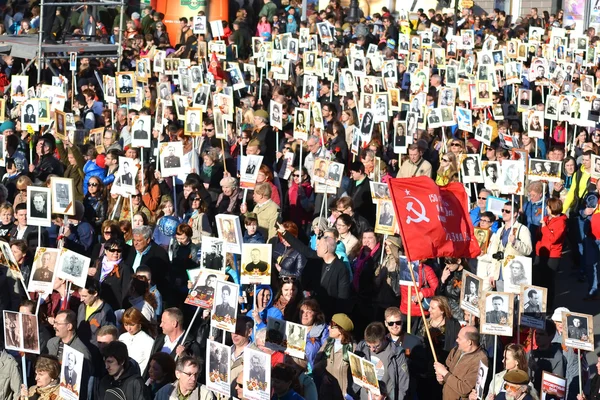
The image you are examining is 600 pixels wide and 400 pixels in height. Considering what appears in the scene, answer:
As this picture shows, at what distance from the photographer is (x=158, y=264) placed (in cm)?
1136

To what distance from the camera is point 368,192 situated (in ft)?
46.4

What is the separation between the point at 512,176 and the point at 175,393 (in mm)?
5957

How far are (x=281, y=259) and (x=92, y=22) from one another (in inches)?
663

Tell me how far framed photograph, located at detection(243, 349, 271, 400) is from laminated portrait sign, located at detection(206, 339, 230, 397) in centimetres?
18

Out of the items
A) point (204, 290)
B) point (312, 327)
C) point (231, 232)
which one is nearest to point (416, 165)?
point (231, 232)

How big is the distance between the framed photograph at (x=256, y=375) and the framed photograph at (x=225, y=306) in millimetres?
925

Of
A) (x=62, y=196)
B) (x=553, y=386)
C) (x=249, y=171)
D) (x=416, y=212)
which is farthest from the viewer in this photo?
(x=249, y=171)

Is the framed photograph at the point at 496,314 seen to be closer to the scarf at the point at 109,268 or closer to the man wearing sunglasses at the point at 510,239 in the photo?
the man wearing sunglasses at the point at 510,239

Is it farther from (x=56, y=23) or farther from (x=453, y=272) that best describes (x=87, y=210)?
(x=56, y=23)

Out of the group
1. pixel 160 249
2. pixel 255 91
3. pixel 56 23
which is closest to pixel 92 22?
pixel 56 23

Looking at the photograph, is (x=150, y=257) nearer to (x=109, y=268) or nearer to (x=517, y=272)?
(x=109, y=268)

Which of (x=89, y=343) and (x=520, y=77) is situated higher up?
(x=520, y=77)

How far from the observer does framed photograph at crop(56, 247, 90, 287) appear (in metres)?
10.3

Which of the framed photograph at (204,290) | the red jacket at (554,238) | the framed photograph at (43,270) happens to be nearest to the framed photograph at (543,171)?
the red jacket at (554,238)
